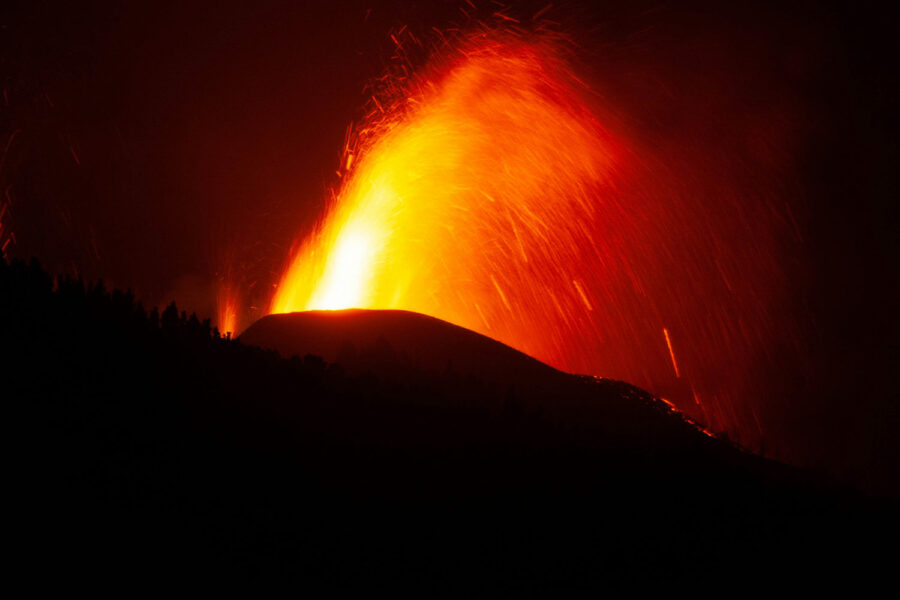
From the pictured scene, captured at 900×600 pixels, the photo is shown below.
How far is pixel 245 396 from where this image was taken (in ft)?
47.8

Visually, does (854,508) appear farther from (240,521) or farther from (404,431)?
(240,521)

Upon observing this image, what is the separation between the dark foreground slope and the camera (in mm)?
11164

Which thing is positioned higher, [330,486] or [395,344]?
[395,344]

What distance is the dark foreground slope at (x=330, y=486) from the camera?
11.2 metres

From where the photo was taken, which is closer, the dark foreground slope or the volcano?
the dark foreground slope

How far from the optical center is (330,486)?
1309 cm

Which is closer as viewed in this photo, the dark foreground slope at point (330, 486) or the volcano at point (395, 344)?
the dark foreground slope at point (330, 486)

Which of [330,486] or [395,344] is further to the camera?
[395,344]

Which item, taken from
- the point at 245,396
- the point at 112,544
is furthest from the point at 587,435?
the point at 112,544

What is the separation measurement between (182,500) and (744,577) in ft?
32.7

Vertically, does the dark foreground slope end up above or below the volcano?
below

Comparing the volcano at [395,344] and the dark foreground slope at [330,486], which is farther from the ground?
the volcano at [395,344]

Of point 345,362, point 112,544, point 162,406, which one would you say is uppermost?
point 345,362

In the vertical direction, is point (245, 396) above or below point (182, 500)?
above
